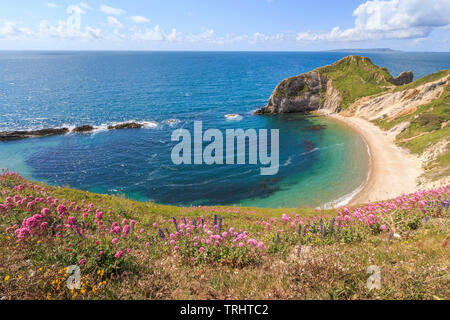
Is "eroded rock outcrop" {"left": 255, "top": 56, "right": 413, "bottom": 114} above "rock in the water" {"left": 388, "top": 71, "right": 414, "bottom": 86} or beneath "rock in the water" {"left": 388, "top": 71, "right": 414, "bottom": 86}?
beneath

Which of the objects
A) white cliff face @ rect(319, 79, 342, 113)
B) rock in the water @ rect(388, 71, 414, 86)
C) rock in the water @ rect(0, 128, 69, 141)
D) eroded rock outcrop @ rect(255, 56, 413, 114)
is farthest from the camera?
rock in the water @ rect(388, 71, 414, 86)

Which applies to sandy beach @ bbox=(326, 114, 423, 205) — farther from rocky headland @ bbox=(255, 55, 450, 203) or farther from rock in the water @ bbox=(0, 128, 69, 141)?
rock in the water @ bbox=(0, 128, 69, 141)

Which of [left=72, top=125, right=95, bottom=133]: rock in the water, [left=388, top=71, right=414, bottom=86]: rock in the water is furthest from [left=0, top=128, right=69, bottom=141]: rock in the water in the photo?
[left=388, top=71, right=414, bottom=86]: rock in the water

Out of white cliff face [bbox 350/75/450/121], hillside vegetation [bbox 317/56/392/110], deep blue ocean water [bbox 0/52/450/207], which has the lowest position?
deep blue ocean water [bbox 0/52/450/207]

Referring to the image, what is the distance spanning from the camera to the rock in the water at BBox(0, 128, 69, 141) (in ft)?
184

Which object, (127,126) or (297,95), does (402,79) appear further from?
(127,126)

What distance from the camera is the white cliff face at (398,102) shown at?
57.0 metres

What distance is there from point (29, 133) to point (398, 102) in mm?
104954

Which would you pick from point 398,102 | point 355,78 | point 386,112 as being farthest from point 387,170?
point 355,78

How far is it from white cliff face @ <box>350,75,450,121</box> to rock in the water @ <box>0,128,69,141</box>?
91.0m

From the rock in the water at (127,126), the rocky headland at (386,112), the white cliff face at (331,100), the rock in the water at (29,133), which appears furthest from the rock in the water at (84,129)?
the white cliff face at (331,100)

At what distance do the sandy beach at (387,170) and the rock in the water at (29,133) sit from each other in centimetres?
7248

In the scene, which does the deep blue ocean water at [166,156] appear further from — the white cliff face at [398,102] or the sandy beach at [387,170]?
the white cliff face at [398,102]
